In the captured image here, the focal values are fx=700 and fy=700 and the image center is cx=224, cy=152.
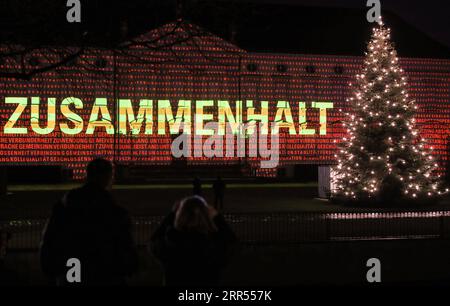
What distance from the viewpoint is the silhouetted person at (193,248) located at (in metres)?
5.82

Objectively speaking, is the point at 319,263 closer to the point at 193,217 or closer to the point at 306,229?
the point at 306,229

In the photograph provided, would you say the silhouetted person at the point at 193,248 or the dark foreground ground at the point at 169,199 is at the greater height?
the silhouetted person at the point at 193,248

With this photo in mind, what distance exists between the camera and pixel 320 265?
1210cm

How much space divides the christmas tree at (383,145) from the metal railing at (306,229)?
30.1ft

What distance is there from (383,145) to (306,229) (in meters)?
12.3

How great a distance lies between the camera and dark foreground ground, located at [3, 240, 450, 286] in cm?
→ 1067

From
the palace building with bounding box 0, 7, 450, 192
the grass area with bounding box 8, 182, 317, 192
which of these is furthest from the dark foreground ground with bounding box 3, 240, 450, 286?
the grass area with bounding box 8, 182, 317, 192

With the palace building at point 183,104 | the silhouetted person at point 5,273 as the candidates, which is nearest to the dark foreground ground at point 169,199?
the palace building at point 183,104

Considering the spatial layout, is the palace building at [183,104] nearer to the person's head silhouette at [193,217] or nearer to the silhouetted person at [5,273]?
the silhouetted person at [5,273]

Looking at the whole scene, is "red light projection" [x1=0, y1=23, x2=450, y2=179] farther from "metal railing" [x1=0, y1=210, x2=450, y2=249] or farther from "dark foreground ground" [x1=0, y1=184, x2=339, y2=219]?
"metal railing" [x1=0, y1=210, x2=450, y2=249]

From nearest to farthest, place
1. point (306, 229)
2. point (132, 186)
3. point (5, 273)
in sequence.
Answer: point (5, 273)
point (306, 229)
point (132, 186)

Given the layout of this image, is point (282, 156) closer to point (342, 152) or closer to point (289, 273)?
point (342, 152)

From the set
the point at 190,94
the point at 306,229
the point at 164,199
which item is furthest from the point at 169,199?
the point at 190,94

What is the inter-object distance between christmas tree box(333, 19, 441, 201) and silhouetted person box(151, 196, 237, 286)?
2178 centimetres
